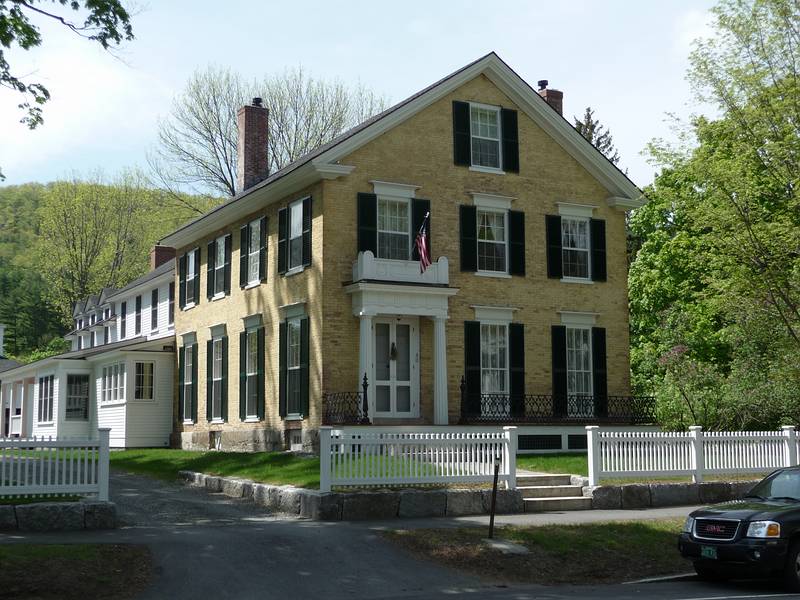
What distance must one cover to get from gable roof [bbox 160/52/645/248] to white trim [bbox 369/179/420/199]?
3.00 ft

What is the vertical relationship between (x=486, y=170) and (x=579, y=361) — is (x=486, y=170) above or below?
above

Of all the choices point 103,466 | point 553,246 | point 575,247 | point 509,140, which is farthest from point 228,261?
point 103,466

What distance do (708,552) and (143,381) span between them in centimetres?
2493

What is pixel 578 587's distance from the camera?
40.8 feet

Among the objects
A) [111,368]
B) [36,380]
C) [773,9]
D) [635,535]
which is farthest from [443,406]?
[36,380]

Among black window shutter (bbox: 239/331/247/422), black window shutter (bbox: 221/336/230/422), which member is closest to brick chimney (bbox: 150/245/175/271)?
black window shutter (bbox: 221/336/230/422)

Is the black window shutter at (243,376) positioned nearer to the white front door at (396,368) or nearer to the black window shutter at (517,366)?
the white front door at (396,368)

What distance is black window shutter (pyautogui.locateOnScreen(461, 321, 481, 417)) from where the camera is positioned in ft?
81.2

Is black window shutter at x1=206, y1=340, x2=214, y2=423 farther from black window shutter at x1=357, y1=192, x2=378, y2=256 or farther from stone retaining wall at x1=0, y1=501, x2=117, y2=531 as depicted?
stone retaining wall at x1=0, y1=501, x2=117, y2=531

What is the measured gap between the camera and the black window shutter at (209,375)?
30297 millimetres

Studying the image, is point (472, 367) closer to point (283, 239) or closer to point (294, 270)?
point (294, 270)

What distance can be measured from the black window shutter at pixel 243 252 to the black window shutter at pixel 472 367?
7242mm

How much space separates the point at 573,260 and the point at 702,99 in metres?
5.75

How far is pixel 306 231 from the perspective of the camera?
80.0 ft
